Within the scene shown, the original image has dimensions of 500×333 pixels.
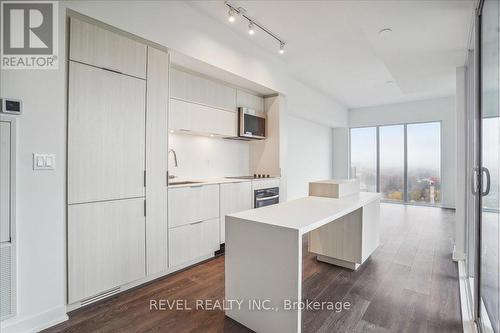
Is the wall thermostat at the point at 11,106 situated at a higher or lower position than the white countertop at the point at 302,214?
higher

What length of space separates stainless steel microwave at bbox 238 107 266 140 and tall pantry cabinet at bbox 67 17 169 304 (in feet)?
4.67

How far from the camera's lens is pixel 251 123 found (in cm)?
404

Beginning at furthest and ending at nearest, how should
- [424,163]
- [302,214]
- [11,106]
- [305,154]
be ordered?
[424,163] < [305,154] < [302,214] < [11,106]

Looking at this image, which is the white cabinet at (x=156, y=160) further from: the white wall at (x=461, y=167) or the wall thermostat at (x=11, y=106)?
the white wall at (x=461, y=167)

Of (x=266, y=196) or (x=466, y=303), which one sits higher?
(x=266, y=196)

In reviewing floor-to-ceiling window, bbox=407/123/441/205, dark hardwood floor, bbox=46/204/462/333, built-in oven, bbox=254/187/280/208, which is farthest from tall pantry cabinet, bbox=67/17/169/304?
floor-to-ceiling window, bbox=407/123/441/205

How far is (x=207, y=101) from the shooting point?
347 centimetres

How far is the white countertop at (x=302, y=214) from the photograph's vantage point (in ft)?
5.73

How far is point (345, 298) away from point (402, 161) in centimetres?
602

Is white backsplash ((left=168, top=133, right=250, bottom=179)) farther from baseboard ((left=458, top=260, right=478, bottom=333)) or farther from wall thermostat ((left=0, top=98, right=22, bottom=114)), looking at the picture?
baseboard ((left=458, top=260, right=478, bottom=333))

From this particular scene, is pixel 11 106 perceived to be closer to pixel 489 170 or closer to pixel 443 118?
pixel 489 170

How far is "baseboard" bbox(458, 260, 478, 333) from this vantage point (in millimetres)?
1846

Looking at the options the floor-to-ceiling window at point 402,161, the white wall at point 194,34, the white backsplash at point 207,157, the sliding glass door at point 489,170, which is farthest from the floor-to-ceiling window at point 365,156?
the sliding glass door at point 489,170

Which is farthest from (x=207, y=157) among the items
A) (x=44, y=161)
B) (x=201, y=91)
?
(x=44, y=161)
